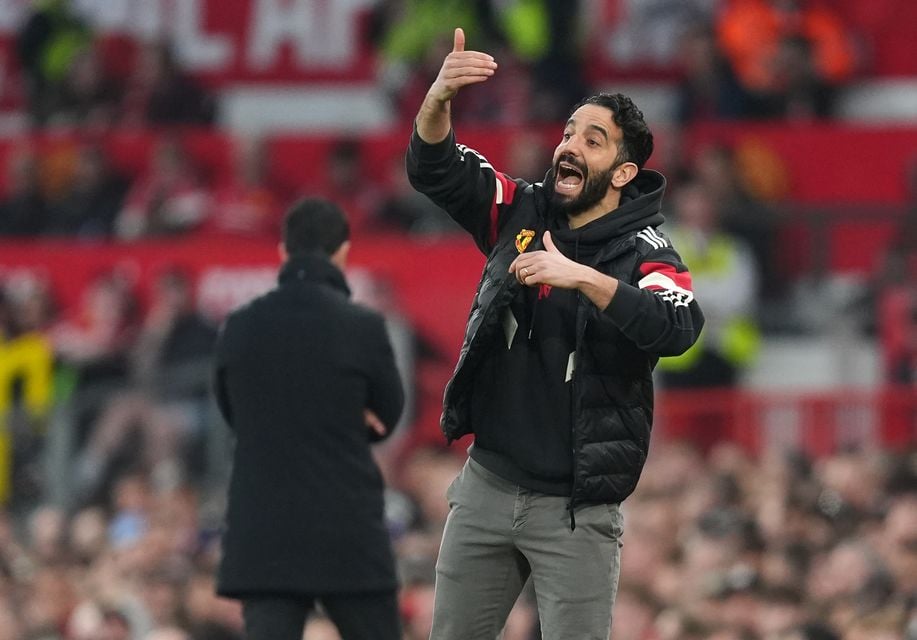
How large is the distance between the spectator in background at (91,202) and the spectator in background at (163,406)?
246 centimetres

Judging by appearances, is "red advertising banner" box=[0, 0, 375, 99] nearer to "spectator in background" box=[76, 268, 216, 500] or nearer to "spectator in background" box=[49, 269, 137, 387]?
"spectator in background" box=[49, 269, 137, 387]

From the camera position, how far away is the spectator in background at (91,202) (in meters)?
15.3

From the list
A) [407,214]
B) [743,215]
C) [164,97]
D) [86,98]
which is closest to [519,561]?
[743,215]

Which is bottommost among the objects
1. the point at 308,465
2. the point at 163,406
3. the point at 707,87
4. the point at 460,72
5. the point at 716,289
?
the point at 163,406

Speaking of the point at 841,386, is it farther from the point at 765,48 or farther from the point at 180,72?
the point at 180,72

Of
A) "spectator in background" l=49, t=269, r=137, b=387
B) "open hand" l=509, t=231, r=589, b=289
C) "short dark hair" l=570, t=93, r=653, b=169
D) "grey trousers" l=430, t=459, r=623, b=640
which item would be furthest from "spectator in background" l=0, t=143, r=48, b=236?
"open hand" l=509, t=231, r=589, b=289

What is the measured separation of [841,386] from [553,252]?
7.75 m

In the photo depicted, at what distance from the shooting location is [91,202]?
15.3m

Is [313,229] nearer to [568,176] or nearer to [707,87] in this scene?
[568,176]

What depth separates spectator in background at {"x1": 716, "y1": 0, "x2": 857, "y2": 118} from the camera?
15.0 meters

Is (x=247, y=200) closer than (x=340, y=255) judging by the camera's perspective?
No

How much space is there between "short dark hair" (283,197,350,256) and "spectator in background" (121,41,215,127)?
10.1 metres

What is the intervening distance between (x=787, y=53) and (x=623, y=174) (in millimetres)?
9762

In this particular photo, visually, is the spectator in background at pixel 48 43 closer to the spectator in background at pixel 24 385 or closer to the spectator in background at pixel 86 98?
the spectator in background at pixel 86 98
